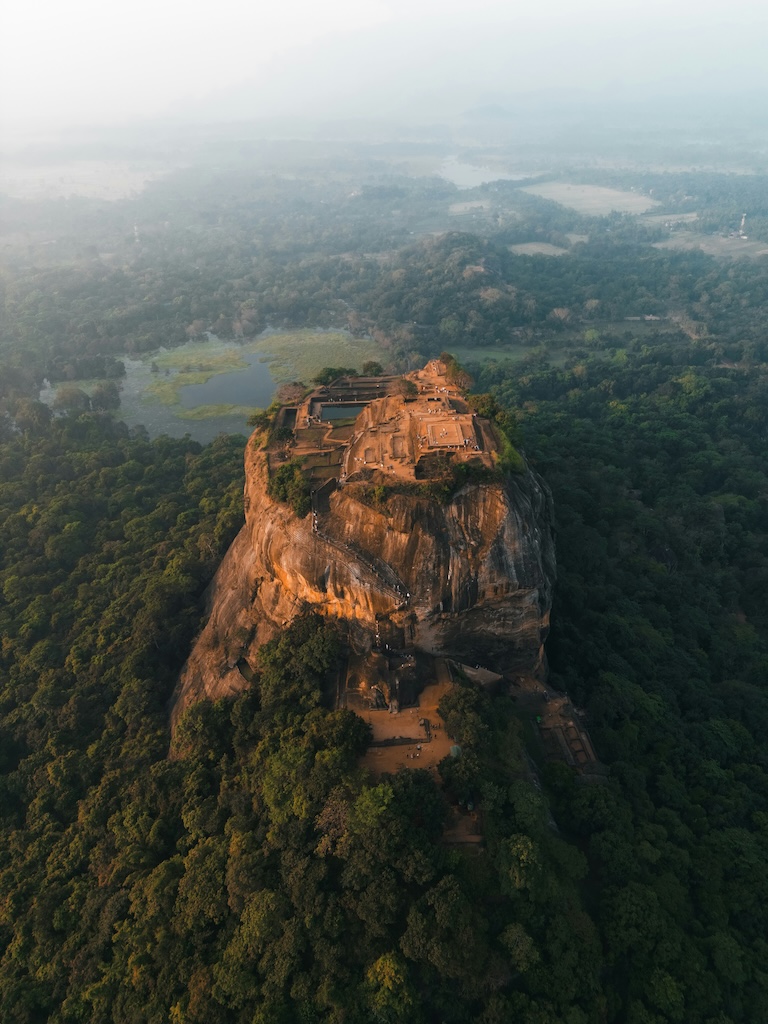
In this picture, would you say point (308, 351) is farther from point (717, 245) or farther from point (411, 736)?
point (717, 245)

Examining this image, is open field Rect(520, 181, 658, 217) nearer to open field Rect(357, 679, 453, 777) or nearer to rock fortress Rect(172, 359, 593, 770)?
rock fortress Rect(172, 359, 593, 770)

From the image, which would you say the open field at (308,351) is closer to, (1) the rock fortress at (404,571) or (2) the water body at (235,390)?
(2) the water body at (235,390)

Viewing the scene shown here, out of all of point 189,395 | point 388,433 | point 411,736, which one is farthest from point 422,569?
point 189,395

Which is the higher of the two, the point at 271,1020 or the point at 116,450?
the point at 271,1020

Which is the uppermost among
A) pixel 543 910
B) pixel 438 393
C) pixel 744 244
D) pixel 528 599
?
pixel 438 393

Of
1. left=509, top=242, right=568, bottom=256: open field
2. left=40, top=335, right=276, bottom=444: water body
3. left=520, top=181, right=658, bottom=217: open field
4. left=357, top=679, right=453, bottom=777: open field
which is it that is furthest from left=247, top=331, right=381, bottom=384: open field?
left=520, top=181, right=658, bottom=217: open field

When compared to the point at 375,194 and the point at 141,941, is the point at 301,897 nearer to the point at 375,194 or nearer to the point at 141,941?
the point at 141,941

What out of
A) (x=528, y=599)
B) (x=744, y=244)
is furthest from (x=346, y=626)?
(x=744, y=244)
